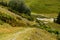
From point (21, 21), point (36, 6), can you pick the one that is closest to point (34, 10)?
point (36, 6)

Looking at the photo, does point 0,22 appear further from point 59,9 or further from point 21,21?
point 59,9

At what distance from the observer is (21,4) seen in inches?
2908

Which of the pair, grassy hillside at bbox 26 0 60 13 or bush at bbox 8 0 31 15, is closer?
bush at bbox 8 0 31 15

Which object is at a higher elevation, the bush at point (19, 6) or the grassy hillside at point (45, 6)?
the bush at point (19, 6)

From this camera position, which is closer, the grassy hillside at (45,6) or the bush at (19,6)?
the bush at (19,6)

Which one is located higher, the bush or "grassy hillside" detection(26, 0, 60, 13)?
the bush

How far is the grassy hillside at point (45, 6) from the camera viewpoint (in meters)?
176

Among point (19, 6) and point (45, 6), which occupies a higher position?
point (19, 6)

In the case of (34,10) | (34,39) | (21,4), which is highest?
(34,39)

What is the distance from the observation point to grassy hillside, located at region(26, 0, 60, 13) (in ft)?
577

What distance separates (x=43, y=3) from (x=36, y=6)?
9.95 metres

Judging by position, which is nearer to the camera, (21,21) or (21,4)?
(21,21)

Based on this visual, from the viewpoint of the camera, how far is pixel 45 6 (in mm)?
185750

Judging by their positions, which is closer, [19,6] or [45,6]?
[19,6]
